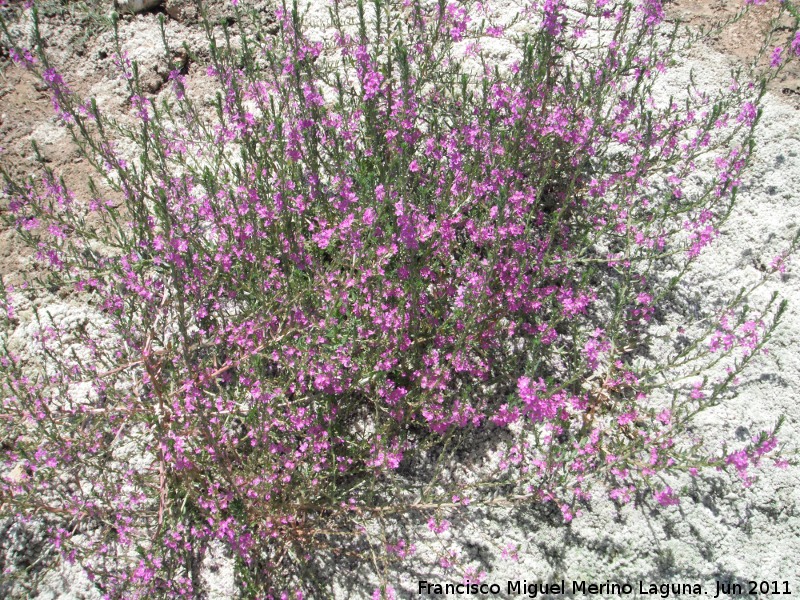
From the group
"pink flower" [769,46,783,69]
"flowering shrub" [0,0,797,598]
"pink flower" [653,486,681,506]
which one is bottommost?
"pink flower" [653,486,681,506]

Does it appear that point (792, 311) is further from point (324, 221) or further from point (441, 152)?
point (324, 221)

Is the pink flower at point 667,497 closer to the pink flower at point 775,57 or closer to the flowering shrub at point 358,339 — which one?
the flowering shrub at point 358,339

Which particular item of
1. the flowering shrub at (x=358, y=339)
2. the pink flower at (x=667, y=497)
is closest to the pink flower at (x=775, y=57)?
the flowering shrub at (x=358, y=339)

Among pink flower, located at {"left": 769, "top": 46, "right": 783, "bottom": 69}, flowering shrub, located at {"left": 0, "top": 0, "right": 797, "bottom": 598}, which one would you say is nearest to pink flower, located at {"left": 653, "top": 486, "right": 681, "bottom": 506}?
flowering shrub, located at {"left": 0, "top": 0, "right": 797, "bottom": 598}

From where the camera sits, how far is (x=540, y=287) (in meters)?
3.89

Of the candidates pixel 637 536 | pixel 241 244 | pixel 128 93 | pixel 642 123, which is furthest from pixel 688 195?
pixel 128 93

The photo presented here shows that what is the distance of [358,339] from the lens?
3.30 meters

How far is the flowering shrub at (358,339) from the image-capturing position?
3.24m

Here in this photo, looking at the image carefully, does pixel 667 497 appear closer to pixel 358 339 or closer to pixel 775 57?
pixel 358 339

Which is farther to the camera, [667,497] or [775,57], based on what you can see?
[775,57]

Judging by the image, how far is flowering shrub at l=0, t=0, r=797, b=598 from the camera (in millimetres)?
3236

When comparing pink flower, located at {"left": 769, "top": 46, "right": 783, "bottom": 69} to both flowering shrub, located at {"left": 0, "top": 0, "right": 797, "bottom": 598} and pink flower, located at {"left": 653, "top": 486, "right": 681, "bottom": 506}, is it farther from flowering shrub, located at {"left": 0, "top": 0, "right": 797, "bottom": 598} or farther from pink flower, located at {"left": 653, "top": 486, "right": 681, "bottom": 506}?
pink flower, located at {"left": 653, "top": 486, "right": 681, "bottom": 506}

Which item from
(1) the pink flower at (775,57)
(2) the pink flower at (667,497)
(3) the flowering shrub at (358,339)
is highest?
(1) the pink flower at (775,57)

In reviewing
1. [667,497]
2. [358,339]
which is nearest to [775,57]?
[667,497]
